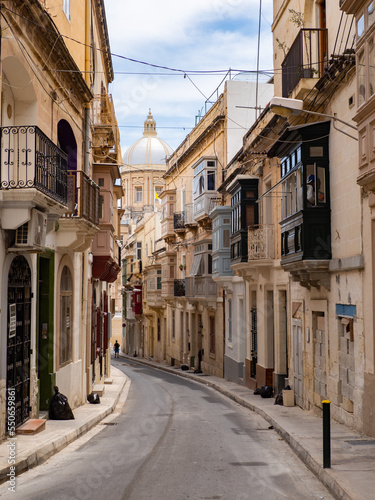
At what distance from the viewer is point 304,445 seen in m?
9.89

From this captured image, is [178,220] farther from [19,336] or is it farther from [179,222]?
[19,336]

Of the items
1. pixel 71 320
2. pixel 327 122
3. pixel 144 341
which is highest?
pixel 327 122

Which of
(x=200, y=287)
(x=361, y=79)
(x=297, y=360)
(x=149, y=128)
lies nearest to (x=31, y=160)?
(x=361, y=79)

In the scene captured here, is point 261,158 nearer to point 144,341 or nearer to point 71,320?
point 71,320

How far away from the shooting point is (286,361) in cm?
1809

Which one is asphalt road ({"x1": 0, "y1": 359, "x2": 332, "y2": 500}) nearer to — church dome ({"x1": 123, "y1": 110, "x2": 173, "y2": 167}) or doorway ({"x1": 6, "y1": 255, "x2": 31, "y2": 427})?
doorway ({"x1": 6, "y1": 255, "x2": 31, "y2": 427})

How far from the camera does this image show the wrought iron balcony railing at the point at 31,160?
9.40m

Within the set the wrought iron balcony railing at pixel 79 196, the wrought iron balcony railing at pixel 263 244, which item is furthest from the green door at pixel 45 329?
the wrought iron balcony railing at pixel 263 244

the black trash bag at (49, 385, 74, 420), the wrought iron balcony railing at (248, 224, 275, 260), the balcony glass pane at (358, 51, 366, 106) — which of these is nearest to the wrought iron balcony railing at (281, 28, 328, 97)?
the balcony glass pane at (358, 51, 366, 106)

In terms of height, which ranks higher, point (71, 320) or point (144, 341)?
point (71, 320)

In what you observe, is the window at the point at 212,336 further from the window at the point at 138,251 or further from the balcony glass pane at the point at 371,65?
the window at the point at 138,251

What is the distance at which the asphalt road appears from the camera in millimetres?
7180

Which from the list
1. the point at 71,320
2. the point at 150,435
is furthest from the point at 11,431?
the point at 71,320

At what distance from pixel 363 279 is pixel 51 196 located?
5.65 m
